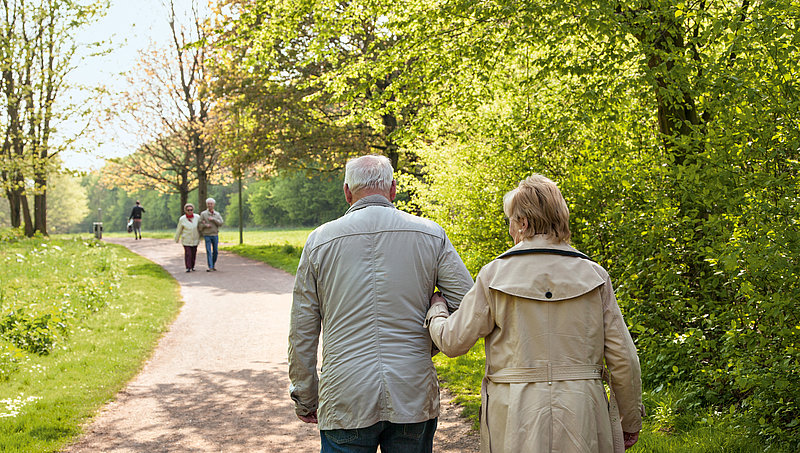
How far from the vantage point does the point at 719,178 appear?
4672mm

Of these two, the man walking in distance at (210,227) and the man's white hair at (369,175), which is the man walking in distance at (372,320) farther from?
the man walking in distance at (210,227)

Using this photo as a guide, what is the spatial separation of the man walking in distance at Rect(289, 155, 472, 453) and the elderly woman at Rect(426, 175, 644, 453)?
0.17 meters

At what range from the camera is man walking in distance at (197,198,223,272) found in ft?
60.4

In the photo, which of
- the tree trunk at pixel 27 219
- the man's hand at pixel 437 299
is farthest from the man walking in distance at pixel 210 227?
the man's hand at pixel 437 299

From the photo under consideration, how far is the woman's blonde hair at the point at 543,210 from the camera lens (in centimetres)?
280

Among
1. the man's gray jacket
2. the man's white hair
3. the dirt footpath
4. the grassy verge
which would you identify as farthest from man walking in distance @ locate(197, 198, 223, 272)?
the man's gray jacket

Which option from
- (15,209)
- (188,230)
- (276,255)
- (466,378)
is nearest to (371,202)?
(466,378)

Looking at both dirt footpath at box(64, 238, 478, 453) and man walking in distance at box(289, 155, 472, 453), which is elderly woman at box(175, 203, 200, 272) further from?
man walking in distance at box(289, 155, 472, 453)

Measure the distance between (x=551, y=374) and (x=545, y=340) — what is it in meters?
0.13

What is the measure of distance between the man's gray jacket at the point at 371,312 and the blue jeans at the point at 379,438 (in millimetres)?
58

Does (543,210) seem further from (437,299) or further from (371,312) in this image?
(371,312)

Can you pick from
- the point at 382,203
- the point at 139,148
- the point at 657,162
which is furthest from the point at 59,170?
the point at 382,203

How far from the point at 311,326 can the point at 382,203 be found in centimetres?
61

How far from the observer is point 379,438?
116 inches
